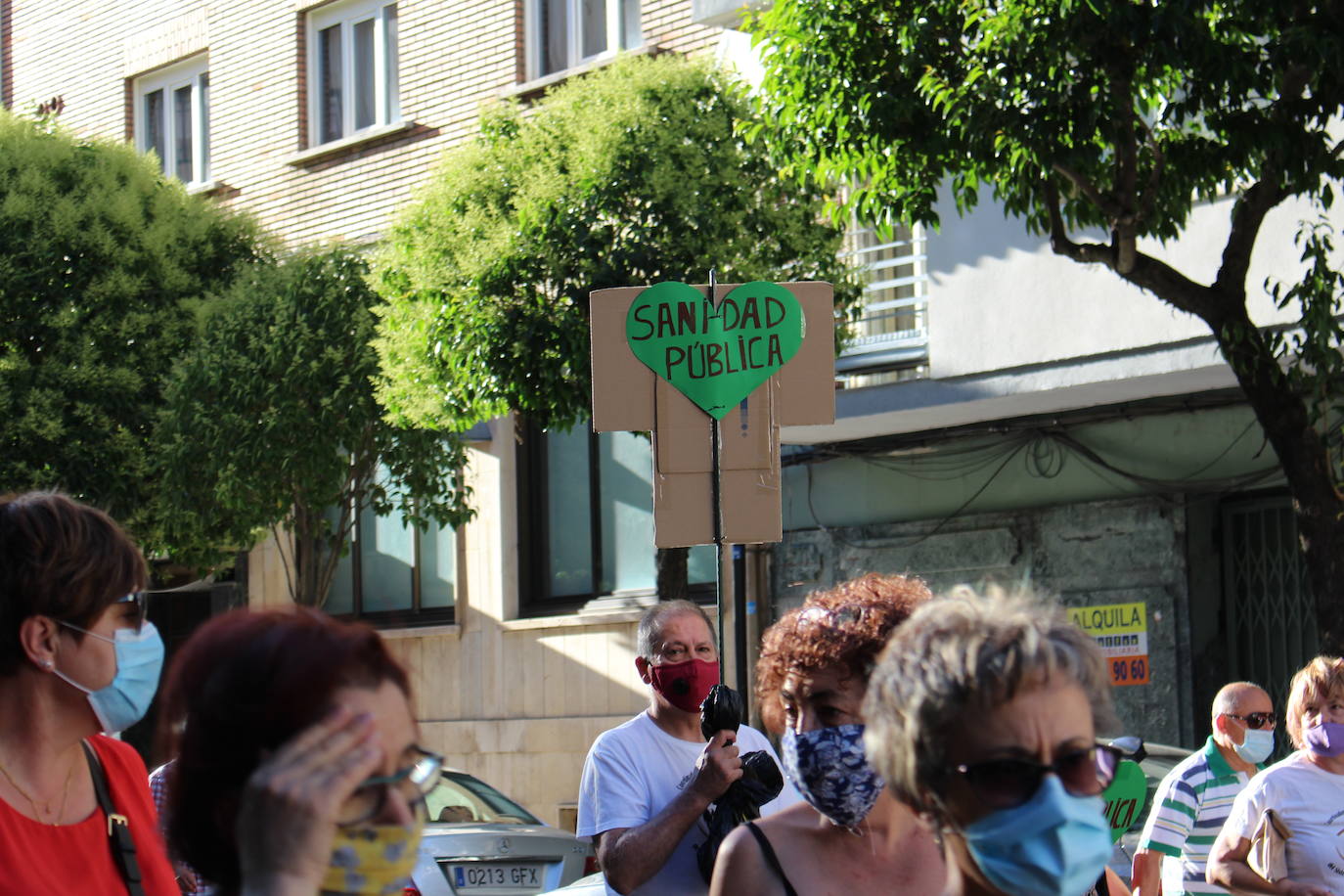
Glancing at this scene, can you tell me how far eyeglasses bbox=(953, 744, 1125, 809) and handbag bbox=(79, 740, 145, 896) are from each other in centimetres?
166

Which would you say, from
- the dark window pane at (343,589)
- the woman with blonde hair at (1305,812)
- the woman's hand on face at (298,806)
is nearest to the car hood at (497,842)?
the woman with blonde hair at (1305,812)

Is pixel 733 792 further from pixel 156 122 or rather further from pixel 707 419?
pixel 156 122

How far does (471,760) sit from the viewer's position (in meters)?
18.1

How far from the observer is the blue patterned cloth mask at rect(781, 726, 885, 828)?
356 centimetres

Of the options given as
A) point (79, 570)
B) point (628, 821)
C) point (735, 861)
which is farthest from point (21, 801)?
point (628, 821)

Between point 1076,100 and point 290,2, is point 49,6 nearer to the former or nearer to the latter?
point 290,2

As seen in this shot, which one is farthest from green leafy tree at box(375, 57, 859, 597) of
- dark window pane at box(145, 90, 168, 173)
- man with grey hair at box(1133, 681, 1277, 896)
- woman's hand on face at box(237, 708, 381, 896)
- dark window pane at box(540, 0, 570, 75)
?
dark window pane at box(145, 90, 168, 173)

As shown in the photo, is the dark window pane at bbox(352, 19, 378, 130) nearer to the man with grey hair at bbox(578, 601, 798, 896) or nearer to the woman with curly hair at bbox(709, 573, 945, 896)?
the man with grey hair at bbox(578, 601, 798, 896)

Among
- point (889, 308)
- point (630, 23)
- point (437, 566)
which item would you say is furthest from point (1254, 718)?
point (437, 566)

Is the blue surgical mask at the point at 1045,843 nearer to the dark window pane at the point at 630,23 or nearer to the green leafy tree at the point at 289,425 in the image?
the green leafy tree at the point at 289,425

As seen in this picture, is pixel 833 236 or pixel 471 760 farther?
pixel 471 760

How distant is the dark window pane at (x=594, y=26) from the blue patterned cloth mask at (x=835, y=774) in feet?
→ 48.0

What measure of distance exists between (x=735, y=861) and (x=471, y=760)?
48.9 feet

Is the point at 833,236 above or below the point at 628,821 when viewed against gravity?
above
